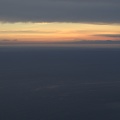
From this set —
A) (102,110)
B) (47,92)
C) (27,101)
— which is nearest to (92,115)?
(102,110)

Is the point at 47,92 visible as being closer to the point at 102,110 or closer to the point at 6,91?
the point at 6,91

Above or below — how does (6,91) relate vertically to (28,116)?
above

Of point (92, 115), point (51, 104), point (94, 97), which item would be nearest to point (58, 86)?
point (94, 97)

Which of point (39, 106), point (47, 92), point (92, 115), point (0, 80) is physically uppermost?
point (0, 80)

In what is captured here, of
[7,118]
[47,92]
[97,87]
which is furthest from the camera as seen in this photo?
[97,87]

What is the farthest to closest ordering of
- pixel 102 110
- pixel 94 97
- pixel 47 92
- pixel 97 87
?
pixel 97 87 < pixel 47 92 < pixel 94 97 < pixel 102 110

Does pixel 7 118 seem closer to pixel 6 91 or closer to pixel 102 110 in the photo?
pixel 102 110

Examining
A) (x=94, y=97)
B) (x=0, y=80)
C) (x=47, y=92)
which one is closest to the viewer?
(x=94, y=97)

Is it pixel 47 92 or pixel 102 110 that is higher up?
pixel 47 92

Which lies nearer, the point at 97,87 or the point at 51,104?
the point at 51,104
